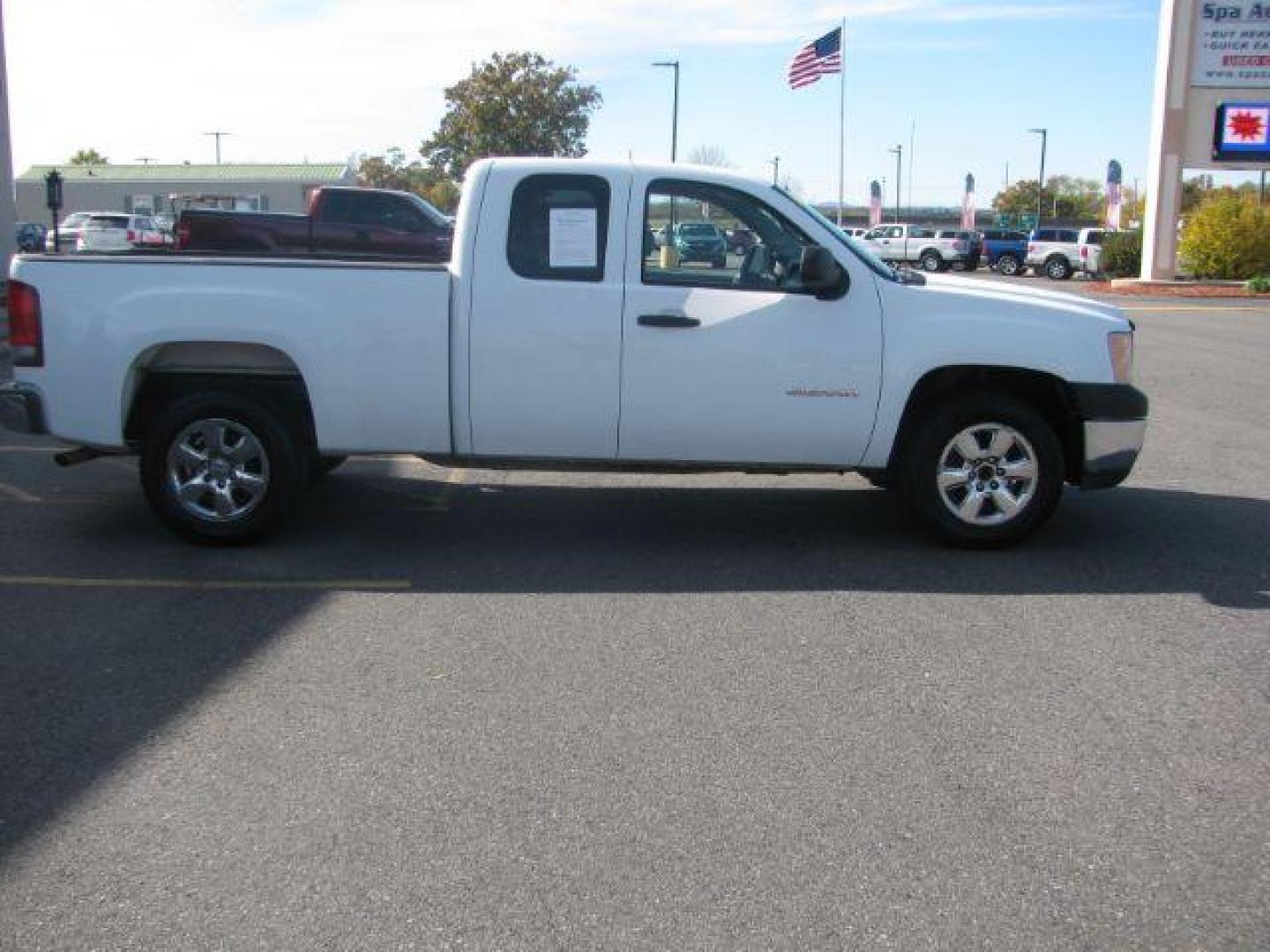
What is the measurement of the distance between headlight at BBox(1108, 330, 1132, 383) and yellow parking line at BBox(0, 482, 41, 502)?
6.50 meters

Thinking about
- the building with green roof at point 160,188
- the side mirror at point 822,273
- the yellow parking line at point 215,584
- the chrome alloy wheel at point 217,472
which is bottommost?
the yellow parking line at point 215,584

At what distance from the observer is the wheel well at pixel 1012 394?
7012 mm

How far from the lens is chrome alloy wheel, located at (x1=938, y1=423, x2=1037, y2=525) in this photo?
698 centimetres

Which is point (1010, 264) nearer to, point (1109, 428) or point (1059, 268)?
point (1059, 268)

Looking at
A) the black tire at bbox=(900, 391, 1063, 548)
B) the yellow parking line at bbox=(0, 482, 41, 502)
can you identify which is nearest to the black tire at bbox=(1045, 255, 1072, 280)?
the black tire at bbox=(900, 391, 1063, 548)

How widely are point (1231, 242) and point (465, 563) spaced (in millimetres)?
39886

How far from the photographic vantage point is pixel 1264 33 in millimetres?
34781

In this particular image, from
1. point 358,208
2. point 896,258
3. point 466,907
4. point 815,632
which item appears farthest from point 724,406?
point 896,258

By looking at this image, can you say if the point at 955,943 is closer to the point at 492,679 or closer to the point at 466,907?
the point at 466,907

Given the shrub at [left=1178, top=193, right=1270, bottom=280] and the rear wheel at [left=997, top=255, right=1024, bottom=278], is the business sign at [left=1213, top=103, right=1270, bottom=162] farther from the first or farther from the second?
the rear wheel at [left=997, top=255, right=1024, bottom=278]

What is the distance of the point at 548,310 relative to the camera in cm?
673

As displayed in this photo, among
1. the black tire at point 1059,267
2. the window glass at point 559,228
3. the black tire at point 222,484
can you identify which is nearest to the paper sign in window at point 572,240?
the window glass at point 559,228

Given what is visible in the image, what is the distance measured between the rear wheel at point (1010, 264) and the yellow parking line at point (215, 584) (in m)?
47.1

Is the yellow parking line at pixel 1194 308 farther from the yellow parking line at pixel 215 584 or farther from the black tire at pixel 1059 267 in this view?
the yellow parking line at pixel 215 584
